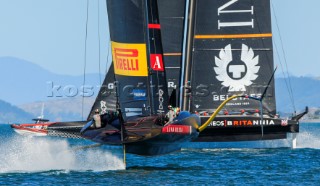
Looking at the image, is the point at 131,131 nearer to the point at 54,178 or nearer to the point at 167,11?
the point at 54,178

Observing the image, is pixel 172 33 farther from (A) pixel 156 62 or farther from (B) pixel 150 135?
(B) pixel 150 135

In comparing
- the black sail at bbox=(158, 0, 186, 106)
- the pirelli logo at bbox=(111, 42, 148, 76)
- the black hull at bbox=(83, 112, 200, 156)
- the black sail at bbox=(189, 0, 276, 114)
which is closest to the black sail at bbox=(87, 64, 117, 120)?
the black sail at bbox=(158, 0, 186, 106)

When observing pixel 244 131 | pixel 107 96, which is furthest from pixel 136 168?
pixel 107 96

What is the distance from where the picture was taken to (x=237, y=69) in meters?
49.0

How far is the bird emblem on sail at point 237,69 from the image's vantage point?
48812 mm

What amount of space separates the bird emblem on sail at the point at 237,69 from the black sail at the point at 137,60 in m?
13.3

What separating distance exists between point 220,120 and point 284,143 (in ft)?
19.4

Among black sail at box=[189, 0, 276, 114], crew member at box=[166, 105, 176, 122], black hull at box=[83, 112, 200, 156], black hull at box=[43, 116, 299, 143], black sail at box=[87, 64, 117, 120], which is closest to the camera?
black hull at box=[83, 112, 200, 156]

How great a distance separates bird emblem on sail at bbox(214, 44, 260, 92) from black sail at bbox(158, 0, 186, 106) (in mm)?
2349

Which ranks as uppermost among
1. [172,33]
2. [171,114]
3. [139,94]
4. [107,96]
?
[172,33]

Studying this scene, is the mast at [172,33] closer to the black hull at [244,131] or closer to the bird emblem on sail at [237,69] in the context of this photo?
the bird emblem on sail at [237,69]

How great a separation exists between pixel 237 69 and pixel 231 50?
1070 millimetres

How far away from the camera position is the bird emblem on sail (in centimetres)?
4881

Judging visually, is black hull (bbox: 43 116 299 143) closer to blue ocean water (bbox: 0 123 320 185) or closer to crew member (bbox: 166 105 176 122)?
blue ocean water (bbox: 0 123 320 185)
